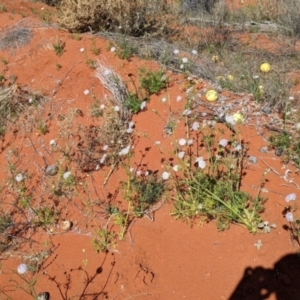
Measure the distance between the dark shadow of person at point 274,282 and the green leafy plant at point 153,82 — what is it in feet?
8.25

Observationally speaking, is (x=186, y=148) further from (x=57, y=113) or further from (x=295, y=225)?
(x=57, y=113)

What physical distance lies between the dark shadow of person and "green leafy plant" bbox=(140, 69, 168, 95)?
251 cm

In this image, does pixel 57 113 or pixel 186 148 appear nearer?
pixel 186 148

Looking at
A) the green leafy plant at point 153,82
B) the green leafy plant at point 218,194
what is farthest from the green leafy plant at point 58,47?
the green leafy plant at point 218,194

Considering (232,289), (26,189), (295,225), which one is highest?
(295,225)

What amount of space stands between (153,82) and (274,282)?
2.74 meters

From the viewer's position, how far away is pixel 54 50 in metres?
5.46

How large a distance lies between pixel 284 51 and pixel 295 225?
4184mm

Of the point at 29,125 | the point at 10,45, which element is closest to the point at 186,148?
the point at 29,125

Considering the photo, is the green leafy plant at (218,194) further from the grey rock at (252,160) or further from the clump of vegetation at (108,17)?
the clump of vegetation at (108,17)

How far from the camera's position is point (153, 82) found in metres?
4.31

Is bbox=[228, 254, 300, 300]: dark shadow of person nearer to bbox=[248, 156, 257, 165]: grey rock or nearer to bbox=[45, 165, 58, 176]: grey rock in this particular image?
bbox=[248, 156, 257, 165]: grey rock

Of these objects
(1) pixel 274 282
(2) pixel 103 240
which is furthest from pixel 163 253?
(1) pixel 274 282

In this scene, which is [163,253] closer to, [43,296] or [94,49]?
[43,296]
